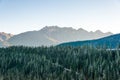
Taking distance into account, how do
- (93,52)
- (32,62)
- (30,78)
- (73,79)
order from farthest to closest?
(93,52)
(32,62)
(30,78)
(73,79)

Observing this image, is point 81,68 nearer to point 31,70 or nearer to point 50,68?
point 50,68

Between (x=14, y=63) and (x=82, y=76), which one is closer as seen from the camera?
(x=82, y=76)

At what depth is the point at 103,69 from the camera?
145 m

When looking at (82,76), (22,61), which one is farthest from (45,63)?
(82,76)

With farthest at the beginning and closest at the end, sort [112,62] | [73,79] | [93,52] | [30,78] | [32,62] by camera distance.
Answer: [93,52], [32,62], [112,62], [30,78], [73,79]

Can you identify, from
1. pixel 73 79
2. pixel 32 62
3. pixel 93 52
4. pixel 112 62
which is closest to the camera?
pixel 73 79

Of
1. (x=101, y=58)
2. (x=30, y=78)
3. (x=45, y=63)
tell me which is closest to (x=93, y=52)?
(x=101, y=58)

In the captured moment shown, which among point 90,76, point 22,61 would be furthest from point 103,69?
point 22,61

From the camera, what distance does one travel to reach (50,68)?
165 meters

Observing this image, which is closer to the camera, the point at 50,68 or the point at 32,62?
the point at 50,68

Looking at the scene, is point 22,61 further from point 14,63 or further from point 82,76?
point 82,76

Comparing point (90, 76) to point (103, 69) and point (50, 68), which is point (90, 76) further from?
point (50, 68)

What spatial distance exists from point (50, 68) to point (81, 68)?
19229 millimetres

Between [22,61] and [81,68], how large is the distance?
4997 cm
